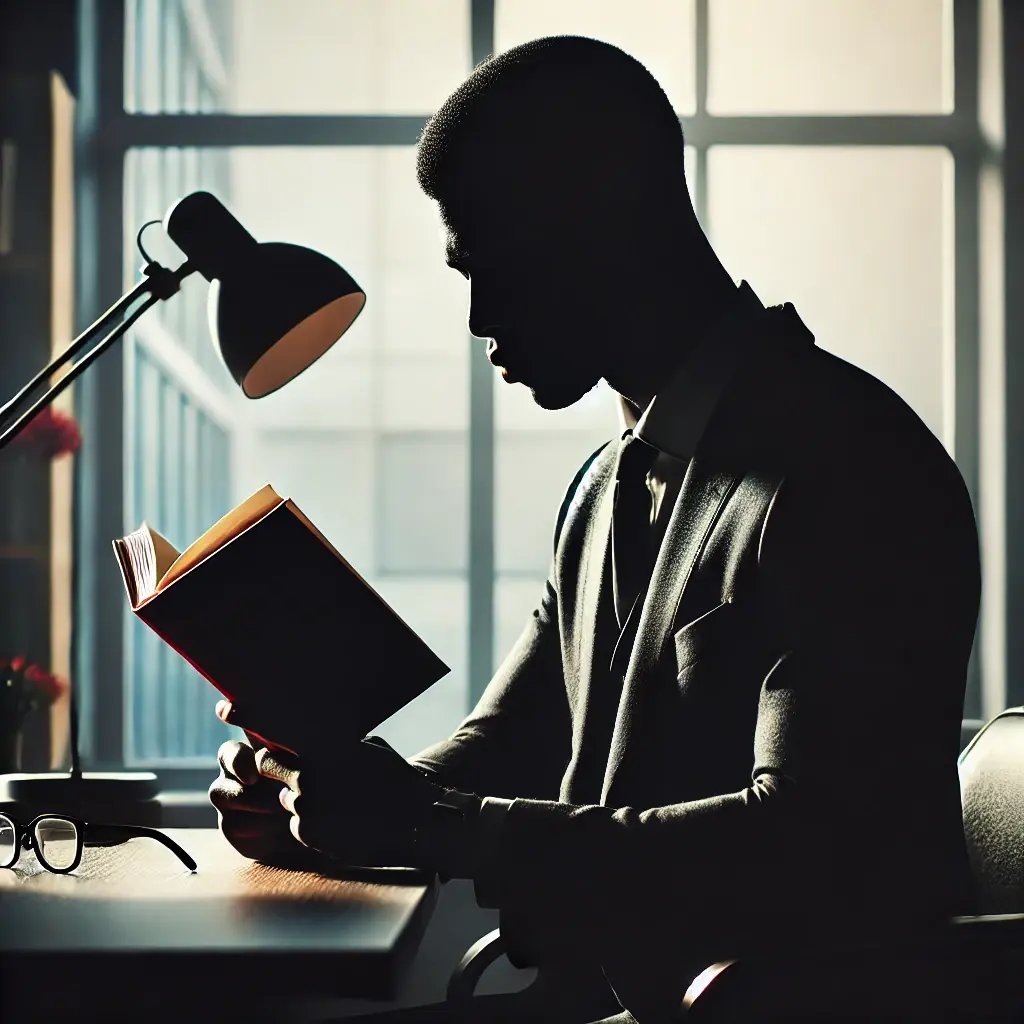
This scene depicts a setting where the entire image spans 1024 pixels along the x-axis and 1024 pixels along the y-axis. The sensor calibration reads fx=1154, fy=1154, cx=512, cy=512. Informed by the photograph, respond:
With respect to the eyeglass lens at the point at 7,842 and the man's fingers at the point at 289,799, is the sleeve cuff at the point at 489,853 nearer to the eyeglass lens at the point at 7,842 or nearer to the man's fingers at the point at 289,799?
the man's fingers at the point at 289,799

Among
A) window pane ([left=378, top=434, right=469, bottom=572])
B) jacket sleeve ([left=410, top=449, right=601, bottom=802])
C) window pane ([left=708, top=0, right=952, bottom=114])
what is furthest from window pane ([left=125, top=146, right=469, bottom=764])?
jacket sleeve ([left=410, top=449, right=601, bottom=802])

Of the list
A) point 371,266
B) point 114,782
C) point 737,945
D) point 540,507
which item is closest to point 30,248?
point 371,266

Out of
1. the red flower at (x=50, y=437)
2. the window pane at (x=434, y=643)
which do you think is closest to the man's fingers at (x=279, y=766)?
the red flower at (x=50, y=437)

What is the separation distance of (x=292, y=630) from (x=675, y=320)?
569 mm

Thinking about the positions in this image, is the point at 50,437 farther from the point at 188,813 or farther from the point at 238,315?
the point at 238,315

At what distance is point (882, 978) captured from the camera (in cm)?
97

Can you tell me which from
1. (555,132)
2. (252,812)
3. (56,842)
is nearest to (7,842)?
(56,842)

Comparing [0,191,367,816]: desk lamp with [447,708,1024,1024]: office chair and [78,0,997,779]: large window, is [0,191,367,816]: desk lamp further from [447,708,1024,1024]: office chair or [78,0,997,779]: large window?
[78,0,997,779]: large window

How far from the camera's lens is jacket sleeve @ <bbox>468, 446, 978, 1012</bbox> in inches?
38.5

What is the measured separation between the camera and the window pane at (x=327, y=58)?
3051 millimetres

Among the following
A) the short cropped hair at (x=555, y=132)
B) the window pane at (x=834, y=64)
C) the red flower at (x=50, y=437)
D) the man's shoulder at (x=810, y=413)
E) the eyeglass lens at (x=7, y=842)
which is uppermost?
the window pane at (x=834, y=64)

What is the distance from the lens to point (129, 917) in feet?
3.11

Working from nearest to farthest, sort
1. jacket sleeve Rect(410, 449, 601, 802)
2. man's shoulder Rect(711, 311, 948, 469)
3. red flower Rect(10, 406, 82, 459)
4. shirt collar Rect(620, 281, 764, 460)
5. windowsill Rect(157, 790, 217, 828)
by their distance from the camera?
1. man's shoulder Rect(711, 311, 948, 469)
2. shirt collar Rect(620, 281, 764, 460)
3. jacket sleeve Rect(410, 449, 601, 802)
4. red flower Rect(10, 406, 82, 459)
5. windowsill Rect(157, 790, 217, 828)

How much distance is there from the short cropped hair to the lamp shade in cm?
24
